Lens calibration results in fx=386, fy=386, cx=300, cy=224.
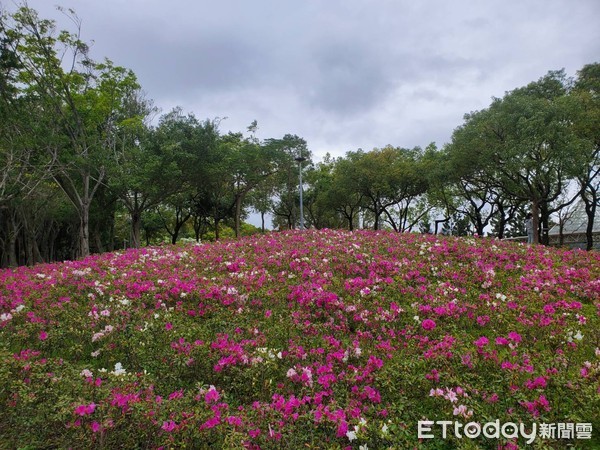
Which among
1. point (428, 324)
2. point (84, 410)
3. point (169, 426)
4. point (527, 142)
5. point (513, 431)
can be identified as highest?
point (527, 142)

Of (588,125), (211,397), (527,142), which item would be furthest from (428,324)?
(588,125)

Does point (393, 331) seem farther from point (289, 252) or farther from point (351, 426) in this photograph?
point (289, 252)

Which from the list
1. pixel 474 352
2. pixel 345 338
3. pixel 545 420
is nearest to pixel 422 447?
pixel 545 420

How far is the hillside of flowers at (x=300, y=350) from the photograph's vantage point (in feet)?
10.7

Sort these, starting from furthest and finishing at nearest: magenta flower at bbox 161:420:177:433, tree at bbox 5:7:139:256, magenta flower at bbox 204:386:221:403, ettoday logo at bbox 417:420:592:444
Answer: tree at bbox 5:7:139:256, magenta flower at bbox 204:386:221:403, ettoday logo at bbox 417:420:592:444, magenta flower at bbox 161:420:177:433

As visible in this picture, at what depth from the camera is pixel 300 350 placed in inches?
179

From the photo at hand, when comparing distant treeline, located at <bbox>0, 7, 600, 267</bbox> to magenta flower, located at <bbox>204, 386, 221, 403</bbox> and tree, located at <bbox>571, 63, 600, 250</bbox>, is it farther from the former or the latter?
magenta flower, located at <bbox>204, 386, 221, 403</bbox>

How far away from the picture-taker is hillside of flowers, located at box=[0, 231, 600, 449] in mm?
3271

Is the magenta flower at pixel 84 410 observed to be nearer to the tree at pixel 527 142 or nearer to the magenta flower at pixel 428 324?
the magenta flower at pixel 428 324

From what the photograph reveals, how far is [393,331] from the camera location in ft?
17.5

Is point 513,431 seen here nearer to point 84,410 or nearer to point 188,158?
point 84,410

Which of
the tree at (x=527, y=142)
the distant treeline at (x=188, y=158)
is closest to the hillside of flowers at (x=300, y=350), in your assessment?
the distant treeline at (x=188, y=158)

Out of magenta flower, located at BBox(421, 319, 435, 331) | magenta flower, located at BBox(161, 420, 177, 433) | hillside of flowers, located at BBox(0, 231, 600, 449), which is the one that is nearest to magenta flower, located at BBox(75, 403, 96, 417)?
hillside of flowers, located at BBox(0, 231, 600, 449)

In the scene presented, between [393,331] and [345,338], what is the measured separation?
68 cm
